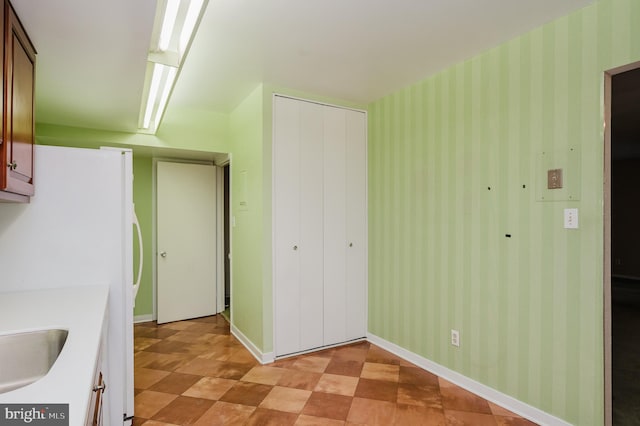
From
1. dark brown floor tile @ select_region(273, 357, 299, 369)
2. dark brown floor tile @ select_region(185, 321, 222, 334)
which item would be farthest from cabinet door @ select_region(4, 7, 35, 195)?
dark brown floor tile @ select_region(185, 321, 222, 334)

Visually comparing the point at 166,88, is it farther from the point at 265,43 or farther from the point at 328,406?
the point at 328,406

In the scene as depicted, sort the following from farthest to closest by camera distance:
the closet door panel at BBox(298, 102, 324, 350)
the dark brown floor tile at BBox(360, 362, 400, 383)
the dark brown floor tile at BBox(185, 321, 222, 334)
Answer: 1. the dark brown floor tile at BBox(185, 321, 222, 334)
2. the closet door panel at BBox(298, 102, 324, 350)
3. the dark brown floor tile at BBox(360, 362, 400, 383)

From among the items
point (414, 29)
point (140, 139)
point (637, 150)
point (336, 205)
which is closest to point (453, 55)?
point (414, 29)

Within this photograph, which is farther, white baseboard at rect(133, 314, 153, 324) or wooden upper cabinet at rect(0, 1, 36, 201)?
white baseboard at rect(133, 314, 153, 324)

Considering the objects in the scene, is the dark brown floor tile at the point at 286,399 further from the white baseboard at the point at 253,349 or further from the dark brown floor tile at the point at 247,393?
the white baseboard at the point at 253,349

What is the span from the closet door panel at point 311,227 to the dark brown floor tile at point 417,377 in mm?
890

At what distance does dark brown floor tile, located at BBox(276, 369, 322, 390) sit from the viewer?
8.99ft

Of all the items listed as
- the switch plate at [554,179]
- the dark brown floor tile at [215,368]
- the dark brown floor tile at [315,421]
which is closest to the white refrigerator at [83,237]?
the dark brown floor tile at [215,368]

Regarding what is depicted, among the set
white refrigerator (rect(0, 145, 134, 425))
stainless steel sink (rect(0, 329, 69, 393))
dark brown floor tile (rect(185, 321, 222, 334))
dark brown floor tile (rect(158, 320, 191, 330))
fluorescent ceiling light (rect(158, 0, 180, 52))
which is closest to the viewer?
stainless steel sink (rect(0, 329, 69, 393))

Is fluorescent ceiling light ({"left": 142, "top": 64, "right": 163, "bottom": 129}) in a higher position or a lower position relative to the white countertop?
higher

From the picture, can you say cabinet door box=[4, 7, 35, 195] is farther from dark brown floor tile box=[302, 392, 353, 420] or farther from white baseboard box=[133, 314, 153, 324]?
white baseboard box=[133, 314, 153, 324]

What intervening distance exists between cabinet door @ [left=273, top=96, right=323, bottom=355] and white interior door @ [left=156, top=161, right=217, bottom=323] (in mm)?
1796

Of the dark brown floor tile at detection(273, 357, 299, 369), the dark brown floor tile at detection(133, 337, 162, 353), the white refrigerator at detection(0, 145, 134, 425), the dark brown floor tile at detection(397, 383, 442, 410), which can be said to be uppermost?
the white refrigerator at detection(0, 145, 134, 425)

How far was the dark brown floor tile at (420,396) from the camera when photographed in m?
2.46
